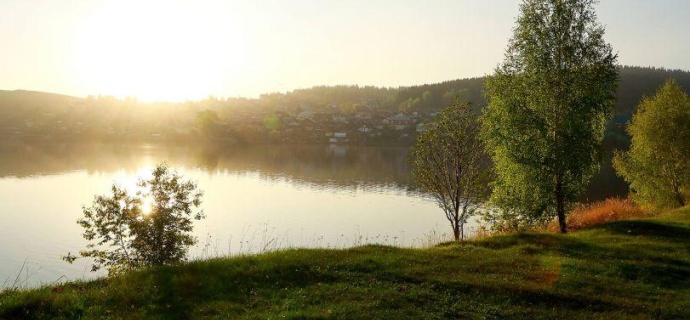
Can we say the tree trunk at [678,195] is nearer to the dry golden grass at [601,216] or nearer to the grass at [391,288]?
the dry golden grass at [601,216]

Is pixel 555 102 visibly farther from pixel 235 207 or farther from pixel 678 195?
pixel 235 207

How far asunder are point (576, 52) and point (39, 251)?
44837 mm

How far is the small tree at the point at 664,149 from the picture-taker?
5006 centimetres

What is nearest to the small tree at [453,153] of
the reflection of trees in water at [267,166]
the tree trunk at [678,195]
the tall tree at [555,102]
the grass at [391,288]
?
the tall tree at [555,102]

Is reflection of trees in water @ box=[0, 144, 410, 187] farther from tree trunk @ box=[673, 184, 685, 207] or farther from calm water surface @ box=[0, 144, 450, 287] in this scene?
tree trunk @ box=[673, 184, 685, 207]

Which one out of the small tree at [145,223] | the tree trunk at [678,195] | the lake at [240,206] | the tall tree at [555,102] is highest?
the tall tree at [555,102]

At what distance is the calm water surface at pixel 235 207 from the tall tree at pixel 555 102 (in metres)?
12.7

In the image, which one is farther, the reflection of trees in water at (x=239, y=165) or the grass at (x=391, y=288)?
the reflection of trees in water at (x=239, y=165)

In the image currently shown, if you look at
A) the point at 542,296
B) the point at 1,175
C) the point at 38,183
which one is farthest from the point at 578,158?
the point at 1,175

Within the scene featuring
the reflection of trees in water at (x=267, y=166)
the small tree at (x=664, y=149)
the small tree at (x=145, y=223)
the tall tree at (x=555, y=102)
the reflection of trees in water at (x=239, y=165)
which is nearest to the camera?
the small tree at (x=145, y=223)

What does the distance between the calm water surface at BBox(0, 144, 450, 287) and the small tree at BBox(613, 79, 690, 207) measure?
21442 mm

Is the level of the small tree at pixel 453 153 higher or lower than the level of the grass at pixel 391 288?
higher

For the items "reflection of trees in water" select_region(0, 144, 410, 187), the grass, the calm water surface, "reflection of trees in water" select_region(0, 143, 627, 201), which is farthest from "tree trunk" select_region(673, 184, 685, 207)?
"reflection of trees in water" select_region(0, 144, 410, 187)

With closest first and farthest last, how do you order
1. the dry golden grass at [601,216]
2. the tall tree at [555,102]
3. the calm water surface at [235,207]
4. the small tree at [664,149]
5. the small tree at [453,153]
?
the tall tree at [555,102]
the small tree at [453,153]
the dry golden grass at [601,216]
the calm water surface at [235,207]
the small tree at [664,149]
